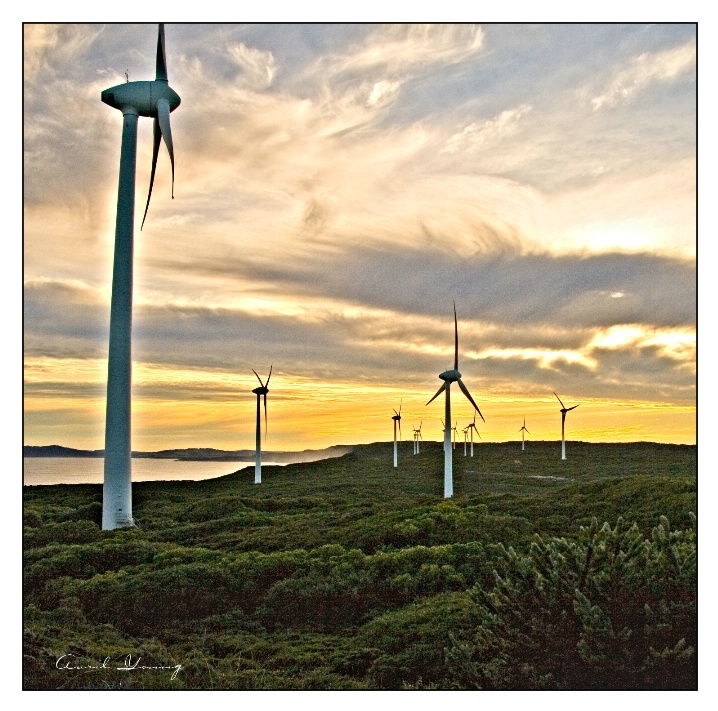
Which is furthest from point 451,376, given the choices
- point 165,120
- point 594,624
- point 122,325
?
point 594,624

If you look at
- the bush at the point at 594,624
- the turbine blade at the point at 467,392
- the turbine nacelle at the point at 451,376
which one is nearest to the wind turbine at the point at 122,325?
the bush at the point at 594,624

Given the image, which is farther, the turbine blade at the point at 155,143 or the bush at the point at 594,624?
the turbine blade at the point at 155,143

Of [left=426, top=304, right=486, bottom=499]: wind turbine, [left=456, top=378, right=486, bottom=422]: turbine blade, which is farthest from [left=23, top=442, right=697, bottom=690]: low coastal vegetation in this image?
[left=426, top=304, right=486, bottom=499]: wind turbine

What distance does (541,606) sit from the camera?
1345cm

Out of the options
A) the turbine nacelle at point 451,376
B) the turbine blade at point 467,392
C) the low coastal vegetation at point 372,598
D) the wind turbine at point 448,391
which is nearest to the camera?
the low coastal vegetation at point 372,598

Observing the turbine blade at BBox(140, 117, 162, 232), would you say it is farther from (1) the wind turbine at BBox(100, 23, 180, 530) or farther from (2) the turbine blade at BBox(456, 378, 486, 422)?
(2) the turbine blade at BBox(456, 378, 486, 422)

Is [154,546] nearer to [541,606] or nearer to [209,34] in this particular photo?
[541,606]

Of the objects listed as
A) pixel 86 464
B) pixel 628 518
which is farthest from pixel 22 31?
pixel 628 518

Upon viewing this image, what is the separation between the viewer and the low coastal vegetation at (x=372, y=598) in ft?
43.5

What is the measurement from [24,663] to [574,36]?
22.1 metres

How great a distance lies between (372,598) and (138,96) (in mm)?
20695

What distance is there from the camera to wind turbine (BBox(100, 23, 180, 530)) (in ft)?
83.9

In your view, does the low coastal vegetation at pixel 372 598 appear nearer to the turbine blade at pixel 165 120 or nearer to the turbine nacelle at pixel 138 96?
the turbine blade at pixel 165 120

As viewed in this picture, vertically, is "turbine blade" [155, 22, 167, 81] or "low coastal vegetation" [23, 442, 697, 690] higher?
"turbine blade" [155, 22, 167, 81]
